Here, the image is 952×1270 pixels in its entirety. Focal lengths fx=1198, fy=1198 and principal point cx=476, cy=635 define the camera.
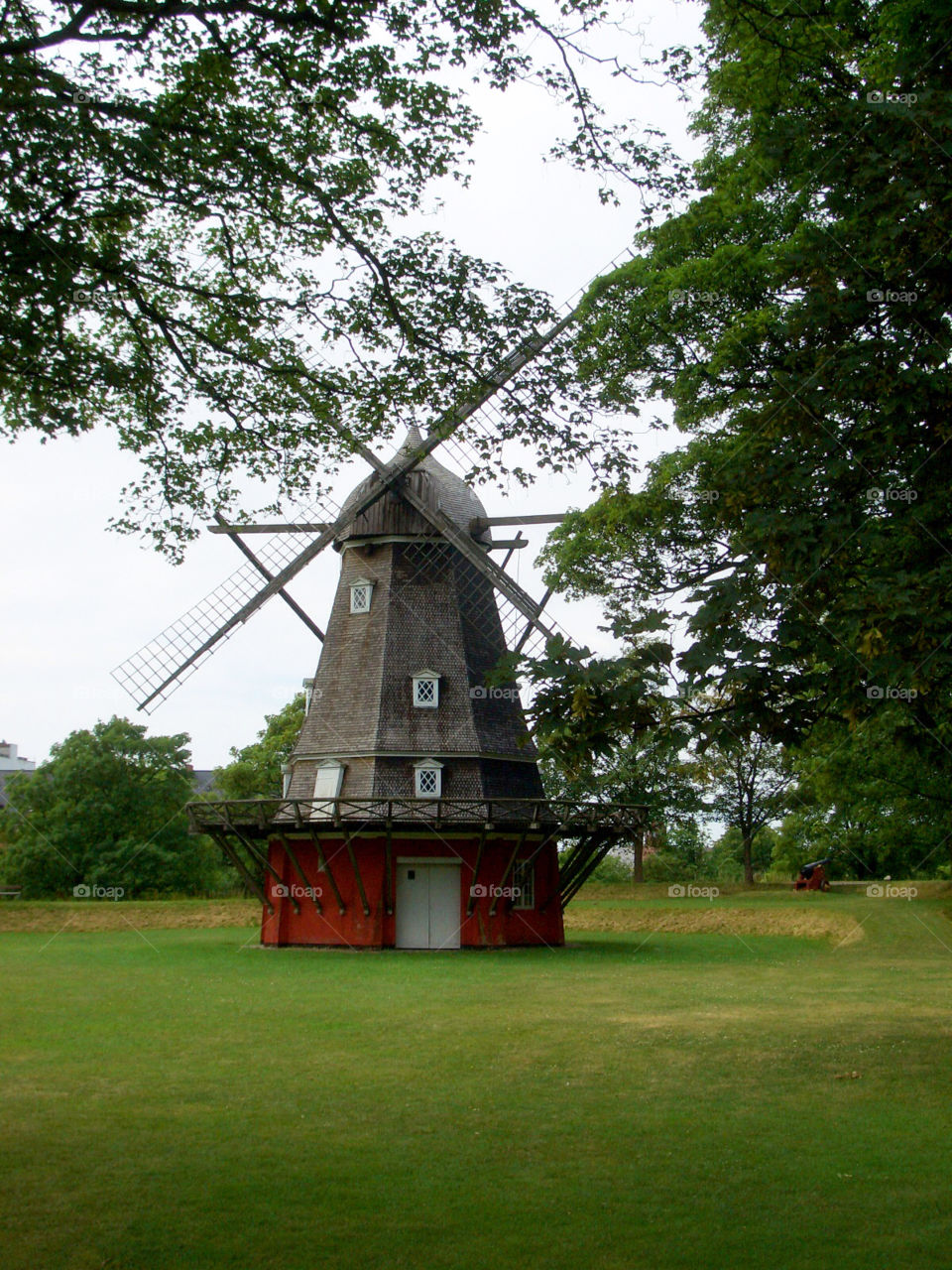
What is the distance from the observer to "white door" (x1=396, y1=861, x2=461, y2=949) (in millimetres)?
26391

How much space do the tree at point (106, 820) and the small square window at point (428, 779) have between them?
26.5 meters

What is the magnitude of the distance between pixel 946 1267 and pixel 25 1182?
5332mm

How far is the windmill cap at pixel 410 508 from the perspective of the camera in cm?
2830

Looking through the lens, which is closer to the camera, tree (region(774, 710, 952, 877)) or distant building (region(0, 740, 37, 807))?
tree (region(774, 710, 952, 877))

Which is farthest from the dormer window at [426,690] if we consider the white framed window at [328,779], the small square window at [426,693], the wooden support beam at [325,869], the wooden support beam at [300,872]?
the wooden support beam at [300,872]

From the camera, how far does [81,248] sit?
29.9 ft

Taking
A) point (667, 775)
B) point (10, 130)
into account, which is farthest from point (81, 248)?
point (667, 775)

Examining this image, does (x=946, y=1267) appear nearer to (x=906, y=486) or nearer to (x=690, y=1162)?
(x=690, y=1162)

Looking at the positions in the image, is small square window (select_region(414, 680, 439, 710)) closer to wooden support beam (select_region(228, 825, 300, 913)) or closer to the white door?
the white door

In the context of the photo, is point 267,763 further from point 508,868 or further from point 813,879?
point 508,868

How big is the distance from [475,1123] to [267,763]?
47440mm

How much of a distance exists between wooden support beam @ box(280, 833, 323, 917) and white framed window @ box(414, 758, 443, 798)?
2.97 meters

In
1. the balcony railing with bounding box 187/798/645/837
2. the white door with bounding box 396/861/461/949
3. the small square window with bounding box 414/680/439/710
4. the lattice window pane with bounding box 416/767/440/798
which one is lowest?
the white door with bounding box 396/861/461/949

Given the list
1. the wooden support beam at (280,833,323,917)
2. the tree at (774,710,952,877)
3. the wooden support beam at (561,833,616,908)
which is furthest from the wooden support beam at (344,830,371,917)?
the tree at (774,710,952,877)
